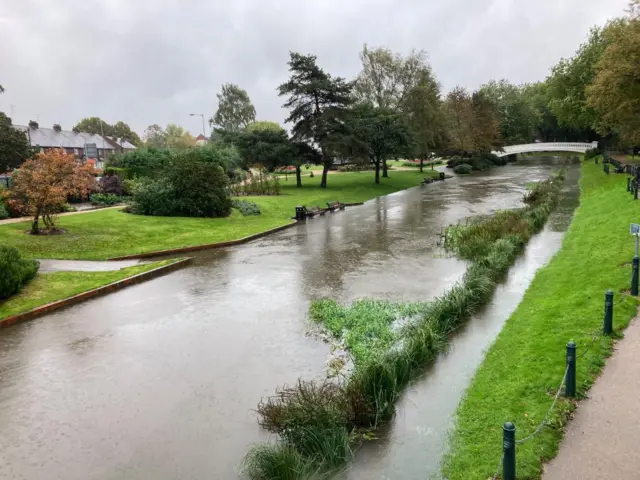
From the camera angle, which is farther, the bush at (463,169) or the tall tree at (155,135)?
the tall tree at (155,135)

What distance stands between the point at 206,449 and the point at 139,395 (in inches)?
74.9

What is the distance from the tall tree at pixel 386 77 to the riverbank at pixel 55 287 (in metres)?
43.7

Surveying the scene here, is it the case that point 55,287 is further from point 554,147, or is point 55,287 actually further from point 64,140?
point 64,140

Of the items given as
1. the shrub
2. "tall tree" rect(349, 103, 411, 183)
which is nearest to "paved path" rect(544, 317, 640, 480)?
the shrub

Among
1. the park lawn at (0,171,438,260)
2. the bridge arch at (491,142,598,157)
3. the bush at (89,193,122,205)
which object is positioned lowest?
the park lawn at (0,171,438,260)

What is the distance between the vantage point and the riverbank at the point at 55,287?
36.5 feet

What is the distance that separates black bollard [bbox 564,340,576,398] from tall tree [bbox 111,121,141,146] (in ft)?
416

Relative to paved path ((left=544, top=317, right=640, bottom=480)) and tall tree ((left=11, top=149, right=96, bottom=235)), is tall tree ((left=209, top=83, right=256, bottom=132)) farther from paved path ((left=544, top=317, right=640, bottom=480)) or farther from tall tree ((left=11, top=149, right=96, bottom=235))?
paved path ((left=544, top=317, right=640, bottom=480))

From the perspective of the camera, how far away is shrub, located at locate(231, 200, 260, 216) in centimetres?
2669

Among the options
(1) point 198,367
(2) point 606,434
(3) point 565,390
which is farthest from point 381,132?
(2) point 606,434

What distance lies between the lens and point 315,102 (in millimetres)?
37188

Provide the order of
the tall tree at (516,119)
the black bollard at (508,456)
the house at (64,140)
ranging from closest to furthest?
1. the black bollard at (508,456)
2. the house at (64,140)
3. the tall tree at (516,119)

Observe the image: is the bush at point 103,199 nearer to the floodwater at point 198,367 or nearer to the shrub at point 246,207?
the shrub at point 246,207

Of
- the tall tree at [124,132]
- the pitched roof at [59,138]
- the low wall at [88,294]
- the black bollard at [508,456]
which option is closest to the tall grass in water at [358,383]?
the black bollard at [508,456]
